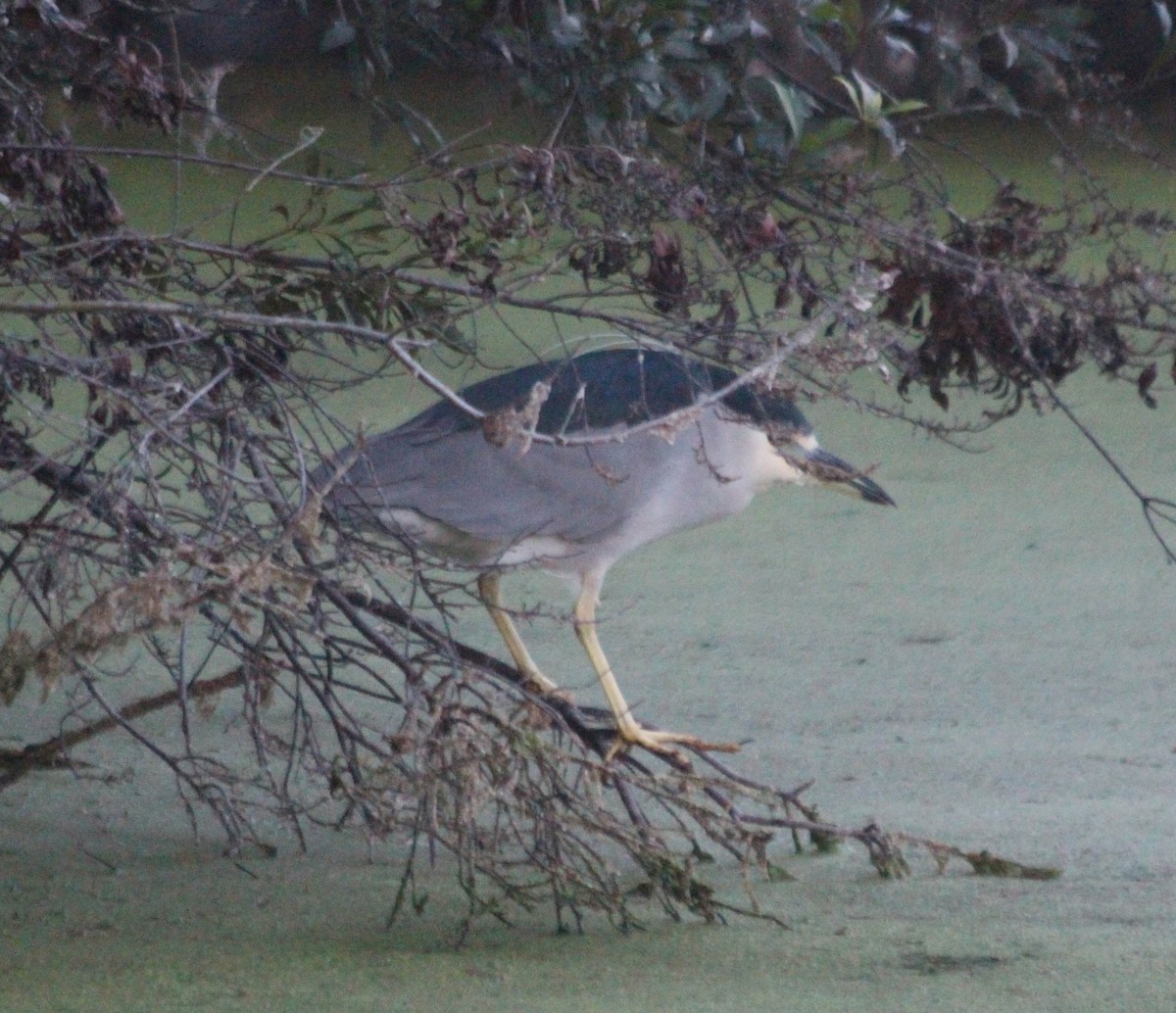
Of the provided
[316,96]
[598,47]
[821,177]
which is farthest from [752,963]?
[316,96]

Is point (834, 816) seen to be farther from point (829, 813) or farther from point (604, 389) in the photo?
point (604, 389)

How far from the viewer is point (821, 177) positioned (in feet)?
5.54

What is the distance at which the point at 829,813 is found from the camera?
6.80ft

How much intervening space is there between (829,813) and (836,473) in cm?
40

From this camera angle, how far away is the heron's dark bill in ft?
6.96

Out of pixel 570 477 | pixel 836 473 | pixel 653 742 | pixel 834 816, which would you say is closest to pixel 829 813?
pixel 834 816

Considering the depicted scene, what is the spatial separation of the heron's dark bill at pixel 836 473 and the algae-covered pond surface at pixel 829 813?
7.7 inches

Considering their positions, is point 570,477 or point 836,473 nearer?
point 836,473

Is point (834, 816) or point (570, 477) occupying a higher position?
point (570, 477)

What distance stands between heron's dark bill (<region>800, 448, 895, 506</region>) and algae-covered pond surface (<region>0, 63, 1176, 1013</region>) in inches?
7.7

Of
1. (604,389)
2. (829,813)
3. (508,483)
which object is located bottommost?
(829,813)

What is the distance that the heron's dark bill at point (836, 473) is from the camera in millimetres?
2121

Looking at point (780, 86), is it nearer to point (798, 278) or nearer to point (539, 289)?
point (798, 278)

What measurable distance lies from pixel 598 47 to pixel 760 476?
0.80m
